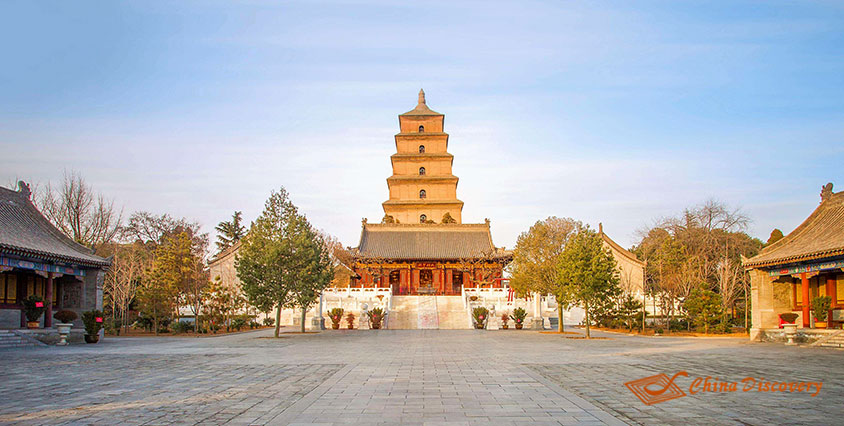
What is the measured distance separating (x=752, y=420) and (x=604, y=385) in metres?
3.09

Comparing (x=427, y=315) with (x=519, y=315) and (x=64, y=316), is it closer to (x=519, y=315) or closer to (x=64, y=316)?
(x=519, y=315)

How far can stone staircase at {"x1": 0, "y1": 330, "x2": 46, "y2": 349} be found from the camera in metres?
19.8

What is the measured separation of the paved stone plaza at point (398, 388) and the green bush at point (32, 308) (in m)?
6.77

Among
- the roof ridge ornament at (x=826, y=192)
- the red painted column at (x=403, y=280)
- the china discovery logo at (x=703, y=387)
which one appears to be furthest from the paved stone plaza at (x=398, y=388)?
the red painted column at (x=403, y=280)

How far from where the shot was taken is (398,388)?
941cm

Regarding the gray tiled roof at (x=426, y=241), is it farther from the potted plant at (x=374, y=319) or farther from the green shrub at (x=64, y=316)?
the green shrub at (x=64, y=316)

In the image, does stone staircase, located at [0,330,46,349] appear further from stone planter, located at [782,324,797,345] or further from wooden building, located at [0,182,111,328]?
stone planter, located at [782,324,797,345]

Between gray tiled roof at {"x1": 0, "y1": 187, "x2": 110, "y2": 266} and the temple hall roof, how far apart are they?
2609 centimetres

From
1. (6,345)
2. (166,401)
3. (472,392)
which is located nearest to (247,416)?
(166,401)

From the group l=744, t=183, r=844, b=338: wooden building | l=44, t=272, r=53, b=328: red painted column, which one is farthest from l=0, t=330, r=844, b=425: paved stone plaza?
l=44, t=272, r=53, b=328: red painted column

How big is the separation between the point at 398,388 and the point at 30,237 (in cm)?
2018

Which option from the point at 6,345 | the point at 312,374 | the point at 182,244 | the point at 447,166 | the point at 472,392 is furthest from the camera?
the point at 447,166

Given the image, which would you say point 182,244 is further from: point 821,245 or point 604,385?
point 821,245

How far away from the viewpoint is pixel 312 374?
1145cm
